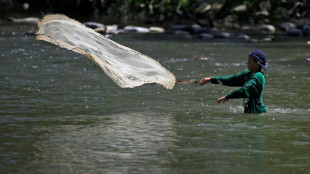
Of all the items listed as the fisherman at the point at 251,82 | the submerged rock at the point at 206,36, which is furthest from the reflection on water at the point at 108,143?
the submerged rock at the point at 206,36

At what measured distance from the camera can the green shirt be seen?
1021 cm

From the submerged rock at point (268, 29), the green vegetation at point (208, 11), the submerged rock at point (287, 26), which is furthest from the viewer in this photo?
the green vegetation at point (208, 11)

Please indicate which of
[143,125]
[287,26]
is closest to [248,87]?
[143,125]

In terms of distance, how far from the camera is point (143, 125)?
1016 centimetres

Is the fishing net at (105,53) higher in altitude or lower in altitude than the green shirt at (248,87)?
higher

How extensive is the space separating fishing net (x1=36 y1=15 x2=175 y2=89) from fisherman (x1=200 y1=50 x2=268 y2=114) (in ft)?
2.92

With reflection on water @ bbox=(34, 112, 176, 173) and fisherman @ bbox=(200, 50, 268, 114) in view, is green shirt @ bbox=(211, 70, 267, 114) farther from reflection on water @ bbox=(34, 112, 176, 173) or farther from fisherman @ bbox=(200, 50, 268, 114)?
reflection on water @ bbox=(34, 112, 176, 173)

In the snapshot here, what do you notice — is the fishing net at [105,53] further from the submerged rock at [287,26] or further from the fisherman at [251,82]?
the submerged rock at [287,26]

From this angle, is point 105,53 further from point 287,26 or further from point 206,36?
point 287,26

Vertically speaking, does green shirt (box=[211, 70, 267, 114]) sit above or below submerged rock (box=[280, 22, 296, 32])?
below

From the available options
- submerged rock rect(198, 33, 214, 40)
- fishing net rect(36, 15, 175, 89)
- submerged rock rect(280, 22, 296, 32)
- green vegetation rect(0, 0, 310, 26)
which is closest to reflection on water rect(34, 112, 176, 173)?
fishing net rect(36, 15, 175, 89)

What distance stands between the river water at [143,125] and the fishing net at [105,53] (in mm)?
738

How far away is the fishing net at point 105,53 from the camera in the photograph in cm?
979

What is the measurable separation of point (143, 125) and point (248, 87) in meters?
1.80
